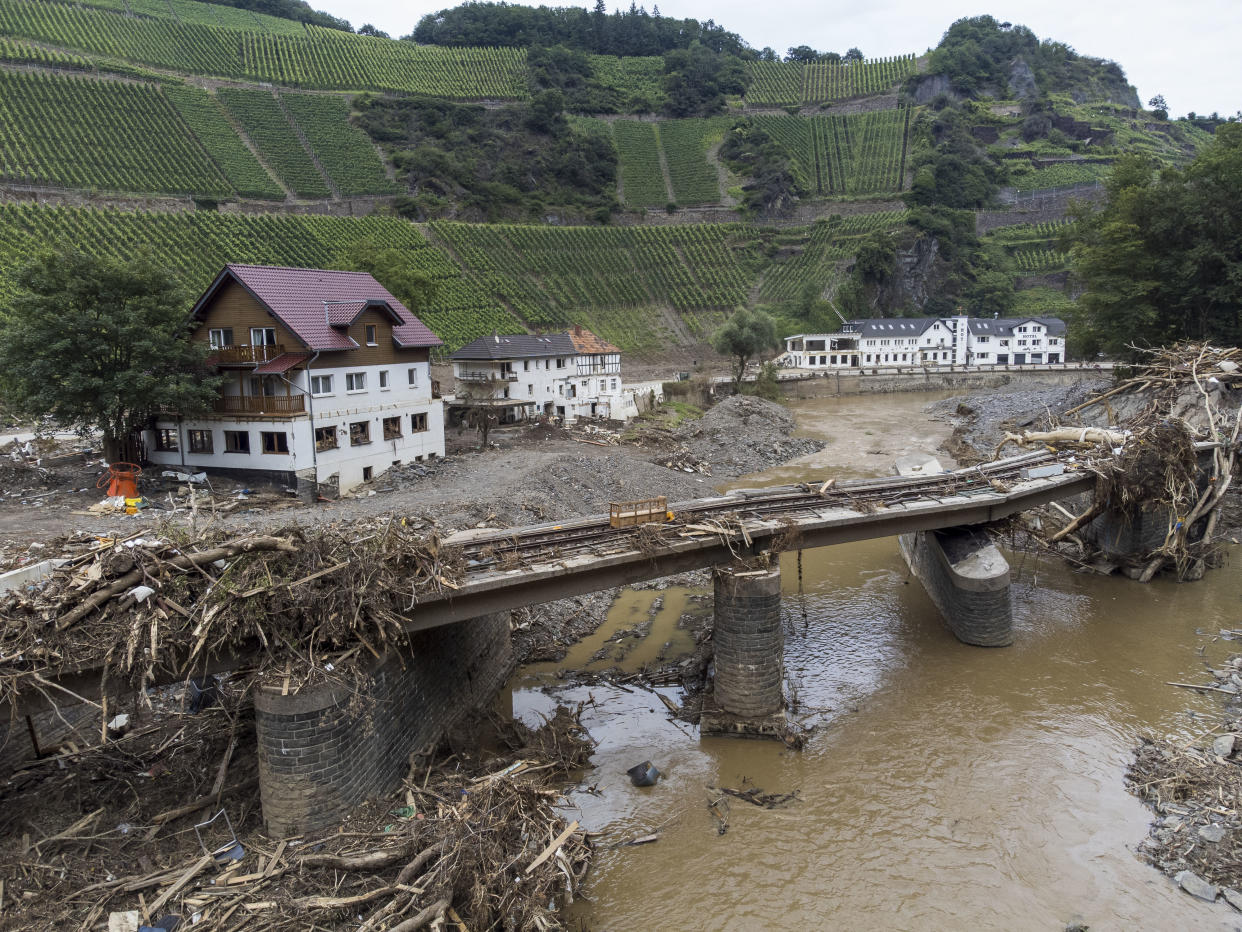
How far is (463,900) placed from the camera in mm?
10531

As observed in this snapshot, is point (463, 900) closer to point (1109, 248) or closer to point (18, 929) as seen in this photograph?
point (18, 929)

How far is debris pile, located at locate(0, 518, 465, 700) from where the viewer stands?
35.8 feet

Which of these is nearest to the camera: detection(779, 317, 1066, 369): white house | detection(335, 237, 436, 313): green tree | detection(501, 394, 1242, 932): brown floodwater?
detection(501, 394, 1242, 932): brown floodwater

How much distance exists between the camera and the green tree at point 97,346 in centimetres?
2538

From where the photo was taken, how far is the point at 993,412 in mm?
56594

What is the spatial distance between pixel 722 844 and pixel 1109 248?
43263mm

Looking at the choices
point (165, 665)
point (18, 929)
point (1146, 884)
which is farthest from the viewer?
point (1146, 884)

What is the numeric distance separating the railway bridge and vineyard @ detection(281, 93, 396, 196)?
285 feet

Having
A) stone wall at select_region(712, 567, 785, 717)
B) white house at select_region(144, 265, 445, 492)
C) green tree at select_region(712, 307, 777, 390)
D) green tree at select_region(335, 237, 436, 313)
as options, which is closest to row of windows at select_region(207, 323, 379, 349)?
white house at select_region(144, 265, 445, 492)

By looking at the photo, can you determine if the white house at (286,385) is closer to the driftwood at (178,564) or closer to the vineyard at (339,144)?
the driftwood at (178,564)

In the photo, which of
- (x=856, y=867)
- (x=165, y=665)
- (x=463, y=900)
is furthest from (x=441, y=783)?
(x=856, y=867)

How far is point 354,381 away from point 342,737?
2135 centimetres

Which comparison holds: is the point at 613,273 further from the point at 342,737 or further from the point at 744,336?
the point at 342,737

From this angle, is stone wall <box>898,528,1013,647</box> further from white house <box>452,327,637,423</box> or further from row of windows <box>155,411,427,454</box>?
white house <box>452,327,637,423</box>
